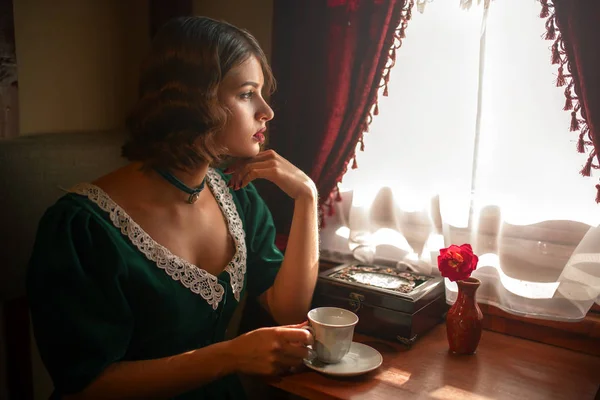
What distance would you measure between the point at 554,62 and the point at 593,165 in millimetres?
271

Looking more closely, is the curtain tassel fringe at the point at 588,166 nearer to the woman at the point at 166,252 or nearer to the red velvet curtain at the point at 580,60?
the red velvet curtain at the point at 580,60

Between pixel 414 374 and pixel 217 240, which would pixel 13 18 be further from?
pixel 414 374

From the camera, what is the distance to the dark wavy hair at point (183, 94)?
1086mm

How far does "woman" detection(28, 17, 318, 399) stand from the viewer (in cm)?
98

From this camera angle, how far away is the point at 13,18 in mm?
1458

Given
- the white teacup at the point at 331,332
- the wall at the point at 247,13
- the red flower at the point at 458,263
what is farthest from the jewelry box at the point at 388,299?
the wall at the point at 247,13

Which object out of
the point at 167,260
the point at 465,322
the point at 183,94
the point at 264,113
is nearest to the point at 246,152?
the point at 264,113

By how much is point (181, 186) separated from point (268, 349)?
0.41 metres

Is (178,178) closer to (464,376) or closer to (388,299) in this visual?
(388,299)

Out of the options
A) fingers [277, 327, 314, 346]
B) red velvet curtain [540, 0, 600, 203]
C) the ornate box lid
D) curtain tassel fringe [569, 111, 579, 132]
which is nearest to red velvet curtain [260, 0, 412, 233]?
the ornate box lid

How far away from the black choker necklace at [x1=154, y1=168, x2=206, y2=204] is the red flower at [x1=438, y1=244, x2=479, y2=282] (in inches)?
24.3

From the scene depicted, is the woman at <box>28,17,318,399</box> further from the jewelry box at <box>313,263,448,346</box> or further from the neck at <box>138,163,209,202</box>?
the jewelry box at <box>313,263,448,346</box>

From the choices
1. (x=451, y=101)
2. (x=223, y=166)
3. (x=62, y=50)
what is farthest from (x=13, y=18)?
(x=451, y=101)

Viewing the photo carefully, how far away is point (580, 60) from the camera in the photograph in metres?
1.25
